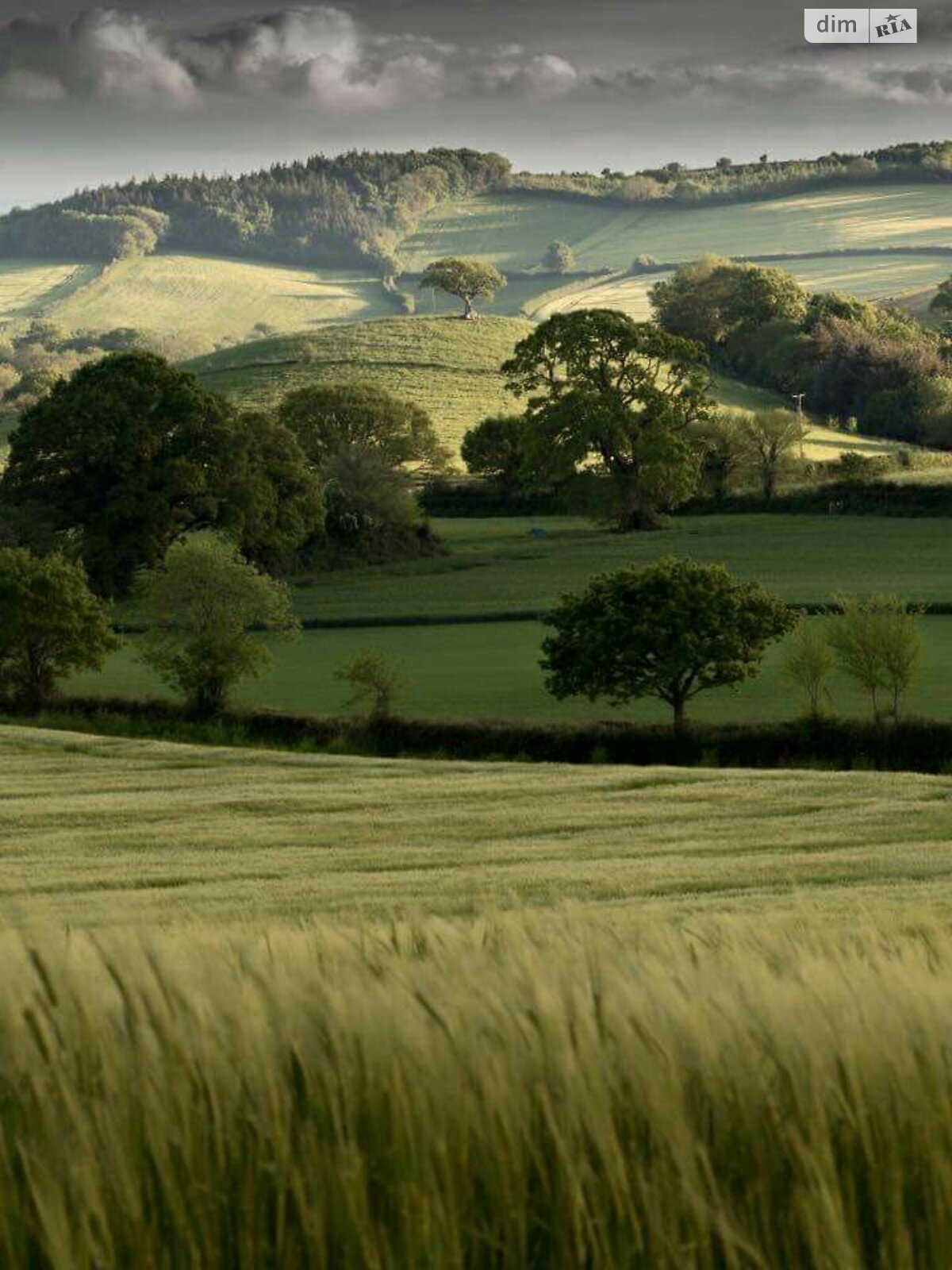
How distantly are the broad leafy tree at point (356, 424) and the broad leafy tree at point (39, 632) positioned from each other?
47847 millimetres

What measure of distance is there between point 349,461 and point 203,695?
38.2 meters

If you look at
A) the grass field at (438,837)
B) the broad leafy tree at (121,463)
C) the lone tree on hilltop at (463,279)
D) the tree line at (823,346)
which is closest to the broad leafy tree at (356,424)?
the broad leafy tree at (121,463)

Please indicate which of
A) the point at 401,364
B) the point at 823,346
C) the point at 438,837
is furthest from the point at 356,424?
the point at 438,837

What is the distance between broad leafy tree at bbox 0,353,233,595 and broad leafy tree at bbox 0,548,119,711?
83.8ft

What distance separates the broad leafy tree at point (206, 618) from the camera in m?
38.7

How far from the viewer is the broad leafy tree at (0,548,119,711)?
38.7m

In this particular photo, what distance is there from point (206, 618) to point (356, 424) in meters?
53.5

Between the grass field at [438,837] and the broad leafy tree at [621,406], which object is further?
the broad leafy tree at [621,406]

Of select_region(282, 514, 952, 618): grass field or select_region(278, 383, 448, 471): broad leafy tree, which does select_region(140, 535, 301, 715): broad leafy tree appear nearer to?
select_region(282, 514, 952, 618): grass field

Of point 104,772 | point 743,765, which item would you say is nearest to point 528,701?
point 743,765

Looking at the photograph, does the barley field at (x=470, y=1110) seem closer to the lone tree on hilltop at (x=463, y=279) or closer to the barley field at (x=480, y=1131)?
the barley field at (x=480, y=1131)

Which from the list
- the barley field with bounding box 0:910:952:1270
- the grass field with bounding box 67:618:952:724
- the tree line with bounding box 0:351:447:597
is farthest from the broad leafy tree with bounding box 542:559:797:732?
the barley field with bounding box 0:910:952:1270

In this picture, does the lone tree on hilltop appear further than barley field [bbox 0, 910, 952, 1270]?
Yes

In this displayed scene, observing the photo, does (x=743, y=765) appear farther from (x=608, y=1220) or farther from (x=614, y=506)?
(x=614, y=506)
